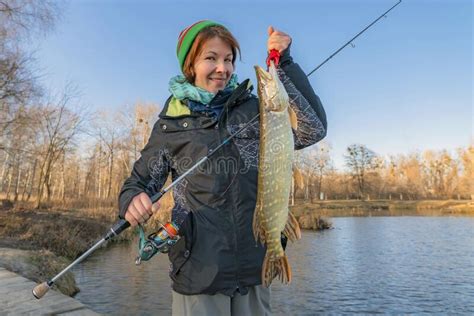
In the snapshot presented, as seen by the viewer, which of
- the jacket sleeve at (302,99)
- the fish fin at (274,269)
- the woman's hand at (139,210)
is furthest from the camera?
the jacket sleeve at (302,99)

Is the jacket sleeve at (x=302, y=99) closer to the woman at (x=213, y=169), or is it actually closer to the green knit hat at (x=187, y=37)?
the woman at (x=213, y=169)

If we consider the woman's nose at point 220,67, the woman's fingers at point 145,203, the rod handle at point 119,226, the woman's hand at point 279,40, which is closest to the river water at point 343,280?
the rod handle at point 119,226

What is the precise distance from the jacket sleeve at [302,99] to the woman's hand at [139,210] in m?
1.00

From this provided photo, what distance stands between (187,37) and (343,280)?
39.5 ft

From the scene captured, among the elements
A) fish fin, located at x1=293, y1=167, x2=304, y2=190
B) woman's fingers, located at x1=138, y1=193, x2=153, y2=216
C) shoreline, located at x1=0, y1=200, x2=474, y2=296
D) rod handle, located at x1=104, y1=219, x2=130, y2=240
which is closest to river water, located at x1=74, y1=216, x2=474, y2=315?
shoreline, located at x1=0, y1=200, x2=474, y2=296

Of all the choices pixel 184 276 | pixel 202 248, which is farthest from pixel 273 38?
pixel 184 276

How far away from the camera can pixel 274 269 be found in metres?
2.02

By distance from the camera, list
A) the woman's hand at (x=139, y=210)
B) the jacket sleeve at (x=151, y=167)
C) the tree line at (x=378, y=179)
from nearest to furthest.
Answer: the woman's hand at (x=139, y=210) < the jacket sleeve at (x=151, y=167) < the tree line at (x=378, y=179)

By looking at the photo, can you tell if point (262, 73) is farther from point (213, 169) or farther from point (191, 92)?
point (213, 169)

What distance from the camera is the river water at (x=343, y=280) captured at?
399 inches

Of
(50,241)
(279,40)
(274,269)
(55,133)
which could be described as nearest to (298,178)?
(274,269)

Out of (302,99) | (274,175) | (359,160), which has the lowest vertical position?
(274,175)

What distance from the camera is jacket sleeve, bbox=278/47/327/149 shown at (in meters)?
2.25

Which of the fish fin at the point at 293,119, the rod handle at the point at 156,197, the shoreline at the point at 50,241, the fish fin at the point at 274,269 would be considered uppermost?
the fish fin at the point at 293,119
